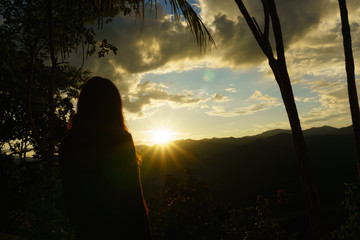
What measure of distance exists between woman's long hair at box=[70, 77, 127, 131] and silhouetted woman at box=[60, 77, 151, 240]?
0.07 metres

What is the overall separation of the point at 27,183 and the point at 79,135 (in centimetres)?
668

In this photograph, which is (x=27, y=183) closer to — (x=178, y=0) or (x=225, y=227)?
(x=225, y=227)

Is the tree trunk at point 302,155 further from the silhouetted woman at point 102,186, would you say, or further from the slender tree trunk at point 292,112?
the silhouetted woman at point 102,186

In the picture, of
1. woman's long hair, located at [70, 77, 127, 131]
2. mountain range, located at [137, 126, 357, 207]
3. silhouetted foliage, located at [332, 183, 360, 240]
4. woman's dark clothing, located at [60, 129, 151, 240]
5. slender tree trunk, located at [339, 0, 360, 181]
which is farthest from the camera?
mountain range, located at [137, 126, 357, 207]

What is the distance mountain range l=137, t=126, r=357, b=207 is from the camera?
6885cm

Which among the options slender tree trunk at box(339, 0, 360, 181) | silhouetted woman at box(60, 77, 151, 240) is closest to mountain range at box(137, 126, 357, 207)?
slender tree trunk at box(339, 0, 360, 181)

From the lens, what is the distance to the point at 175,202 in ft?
18.5

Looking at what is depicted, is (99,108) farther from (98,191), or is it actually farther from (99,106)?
(98,191)

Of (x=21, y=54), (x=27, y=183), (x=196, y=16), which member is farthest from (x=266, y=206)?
(x=21, y=54)


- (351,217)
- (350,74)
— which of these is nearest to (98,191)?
(350,74)

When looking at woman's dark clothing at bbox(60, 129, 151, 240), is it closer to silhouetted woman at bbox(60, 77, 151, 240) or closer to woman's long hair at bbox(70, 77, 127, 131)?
silhouetted woman at bbox(60, 77, 151, 240)

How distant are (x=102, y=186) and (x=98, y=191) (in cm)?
4

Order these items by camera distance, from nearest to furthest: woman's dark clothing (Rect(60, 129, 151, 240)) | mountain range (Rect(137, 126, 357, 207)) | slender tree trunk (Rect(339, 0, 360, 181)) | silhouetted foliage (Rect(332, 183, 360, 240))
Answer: woman's dark clothing (Rect(60, 129, 151, 240)), slender tree trunk (Rect(339, 0, 360, 181)), silhouetted foliage (Rect(332, 183, 360, 240)), mountain range (Rect(137, 126, 357, 207))

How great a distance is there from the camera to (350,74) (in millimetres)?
2494
